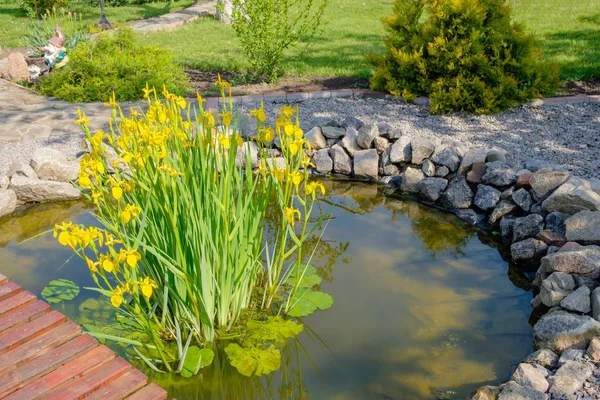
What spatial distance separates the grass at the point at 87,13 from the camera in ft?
42.1

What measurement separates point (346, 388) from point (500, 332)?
1.03 meters

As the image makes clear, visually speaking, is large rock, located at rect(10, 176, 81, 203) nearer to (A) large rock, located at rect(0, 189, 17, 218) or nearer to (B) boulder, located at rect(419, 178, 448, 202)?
(A) large rock, located at rect(0, 189, 17, 218)

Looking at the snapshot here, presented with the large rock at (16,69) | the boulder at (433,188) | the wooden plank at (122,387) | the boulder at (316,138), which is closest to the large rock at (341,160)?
the boulder at (316,138)

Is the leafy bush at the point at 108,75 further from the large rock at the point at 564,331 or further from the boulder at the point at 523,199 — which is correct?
the large rock at the point at 564,331

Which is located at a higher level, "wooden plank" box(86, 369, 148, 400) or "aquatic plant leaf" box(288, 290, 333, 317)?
"wooden plank" box(86, 369, 148, 400)

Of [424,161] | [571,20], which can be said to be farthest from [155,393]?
[571,20]

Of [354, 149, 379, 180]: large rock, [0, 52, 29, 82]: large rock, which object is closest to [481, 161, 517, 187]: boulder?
[354, 149, 379, 180]: large rock

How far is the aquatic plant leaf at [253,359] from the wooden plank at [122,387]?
680 millimetres

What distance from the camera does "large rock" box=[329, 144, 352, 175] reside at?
571 centimetres

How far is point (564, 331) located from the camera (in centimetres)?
311

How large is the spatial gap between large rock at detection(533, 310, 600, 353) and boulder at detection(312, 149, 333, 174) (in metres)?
2.82

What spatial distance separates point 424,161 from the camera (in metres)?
5.47

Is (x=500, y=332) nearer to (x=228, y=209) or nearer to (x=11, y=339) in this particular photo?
(x=228, y=209)

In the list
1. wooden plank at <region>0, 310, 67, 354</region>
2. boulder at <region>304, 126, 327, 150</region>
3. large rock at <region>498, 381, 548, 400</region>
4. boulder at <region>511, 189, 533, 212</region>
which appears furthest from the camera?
boulder at <region>304, 126, 327, 150</region>
